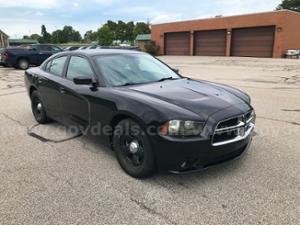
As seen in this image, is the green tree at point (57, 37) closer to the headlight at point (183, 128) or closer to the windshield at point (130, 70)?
the windshield at point (130, 70)

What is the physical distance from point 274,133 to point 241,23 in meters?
30.7

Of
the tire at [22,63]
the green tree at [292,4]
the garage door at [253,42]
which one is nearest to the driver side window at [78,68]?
the tire at [22,63]

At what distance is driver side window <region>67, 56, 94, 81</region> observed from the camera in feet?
14.0

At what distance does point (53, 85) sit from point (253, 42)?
31299 mm

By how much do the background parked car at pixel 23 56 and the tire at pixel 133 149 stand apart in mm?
17189

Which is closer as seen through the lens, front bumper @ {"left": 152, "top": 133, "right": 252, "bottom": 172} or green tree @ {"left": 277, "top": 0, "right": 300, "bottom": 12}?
front bumper @ {"left": 152, "top": 133, "right": 252, "bottom": 172}

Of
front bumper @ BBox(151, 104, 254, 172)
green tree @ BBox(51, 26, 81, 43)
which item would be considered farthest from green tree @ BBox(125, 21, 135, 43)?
front bumper @ BBox(151, 104, 254, 172)

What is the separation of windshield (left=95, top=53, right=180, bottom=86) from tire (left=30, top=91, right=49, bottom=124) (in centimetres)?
207

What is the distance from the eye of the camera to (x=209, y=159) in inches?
123

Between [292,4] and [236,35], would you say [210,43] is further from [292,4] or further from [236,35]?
[292,4]

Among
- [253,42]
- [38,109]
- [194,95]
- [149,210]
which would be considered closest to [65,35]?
[253,42]

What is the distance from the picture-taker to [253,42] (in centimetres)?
3247

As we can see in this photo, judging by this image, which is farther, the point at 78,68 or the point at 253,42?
the point at 253,42

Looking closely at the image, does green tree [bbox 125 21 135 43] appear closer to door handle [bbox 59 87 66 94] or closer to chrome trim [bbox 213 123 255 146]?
door handle [bbox 59 87 66 94]
